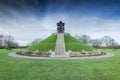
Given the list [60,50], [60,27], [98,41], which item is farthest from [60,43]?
[98,41]

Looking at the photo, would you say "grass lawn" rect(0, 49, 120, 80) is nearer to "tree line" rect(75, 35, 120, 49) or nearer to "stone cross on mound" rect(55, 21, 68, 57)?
"stone cross on mound" rect(55, 21, 68, 57)

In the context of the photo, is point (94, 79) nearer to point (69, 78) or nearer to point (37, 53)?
point (69, 78)

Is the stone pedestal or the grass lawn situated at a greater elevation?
the stone pedestal

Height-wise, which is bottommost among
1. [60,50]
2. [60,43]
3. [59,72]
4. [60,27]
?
[59,72]

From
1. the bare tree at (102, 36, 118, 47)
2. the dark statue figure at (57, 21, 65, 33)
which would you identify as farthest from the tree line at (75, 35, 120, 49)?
the dark statue figure at (57, 21, 65, 33)

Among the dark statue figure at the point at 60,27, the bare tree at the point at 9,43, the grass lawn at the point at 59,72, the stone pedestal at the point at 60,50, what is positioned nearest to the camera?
the grass lawn at the point at 59,72

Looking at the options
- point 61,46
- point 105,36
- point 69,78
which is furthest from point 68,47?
point 105,36

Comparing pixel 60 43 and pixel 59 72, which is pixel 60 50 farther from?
pixel 59 72

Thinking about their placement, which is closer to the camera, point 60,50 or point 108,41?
point 60,50

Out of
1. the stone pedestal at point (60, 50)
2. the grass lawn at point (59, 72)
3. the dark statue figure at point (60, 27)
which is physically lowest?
the grass lawn at point (59, 72)

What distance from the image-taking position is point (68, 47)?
39688 millimetres

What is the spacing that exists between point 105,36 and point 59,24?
5179 centimetres

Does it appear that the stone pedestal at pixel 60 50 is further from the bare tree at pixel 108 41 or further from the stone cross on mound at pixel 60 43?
the bare tree at pixel 108 41

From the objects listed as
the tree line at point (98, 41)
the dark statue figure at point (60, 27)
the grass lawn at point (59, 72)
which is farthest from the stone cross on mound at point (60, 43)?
the tree line at point (98, 41)
